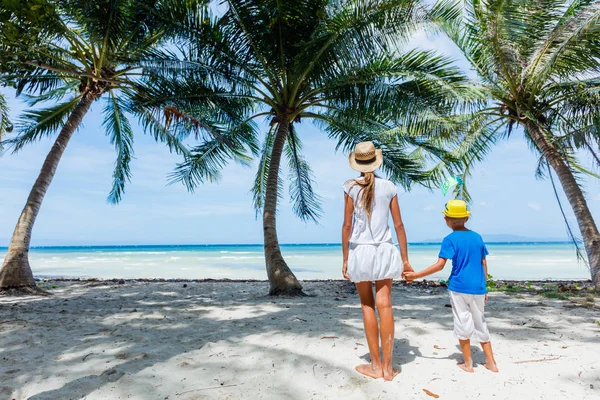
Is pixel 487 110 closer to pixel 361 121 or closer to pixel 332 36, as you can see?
pixel 361 121

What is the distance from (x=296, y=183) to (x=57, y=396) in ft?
28.4

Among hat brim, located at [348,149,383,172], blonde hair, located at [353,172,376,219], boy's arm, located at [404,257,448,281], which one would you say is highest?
hat brim, located at [348,149,383,172]

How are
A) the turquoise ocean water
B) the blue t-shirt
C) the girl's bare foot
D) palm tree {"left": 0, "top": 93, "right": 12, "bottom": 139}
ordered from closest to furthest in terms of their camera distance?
the girl's bare foot
the blue t-shirt
palm tree {"left": 0, "top": 93, "right": 12, "bottom": 139}
the turquoise ocean water

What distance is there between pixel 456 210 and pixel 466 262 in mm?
395

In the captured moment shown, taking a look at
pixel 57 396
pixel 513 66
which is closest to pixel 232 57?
pixel 513 66

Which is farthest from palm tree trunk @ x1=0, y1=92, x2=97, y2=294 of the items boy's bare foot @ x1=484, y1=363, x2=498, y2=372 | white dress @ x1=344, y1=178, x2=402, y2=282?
boy's bare foot @ x1=484, y1=363, x2=498, y2=372

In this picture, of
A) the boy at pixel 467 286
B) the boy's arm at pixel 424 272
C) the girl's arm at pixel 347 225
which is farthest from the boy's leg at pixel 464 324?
the girl's arm at pixel 347 225

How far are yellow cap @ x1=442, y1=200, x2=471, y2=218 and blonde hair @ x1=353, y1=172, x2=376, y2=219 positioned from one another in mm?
617

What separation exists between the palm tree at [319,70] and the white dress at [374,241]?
4.24m

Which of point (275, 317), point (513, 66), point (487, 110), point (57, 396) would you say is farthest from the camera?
point (487, 110)

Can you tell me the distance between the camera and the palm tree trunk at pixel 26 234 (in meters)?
6.82

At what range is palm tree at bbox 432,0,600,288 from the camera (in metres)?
7.30

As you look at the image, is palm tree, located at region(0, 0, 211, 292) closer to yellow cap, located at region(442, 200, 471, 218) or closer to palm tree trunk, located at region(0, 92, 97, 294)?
palm tree trunk, located at region(0, 92, 97, 294)

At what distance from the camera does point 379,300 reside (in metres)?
2.75
